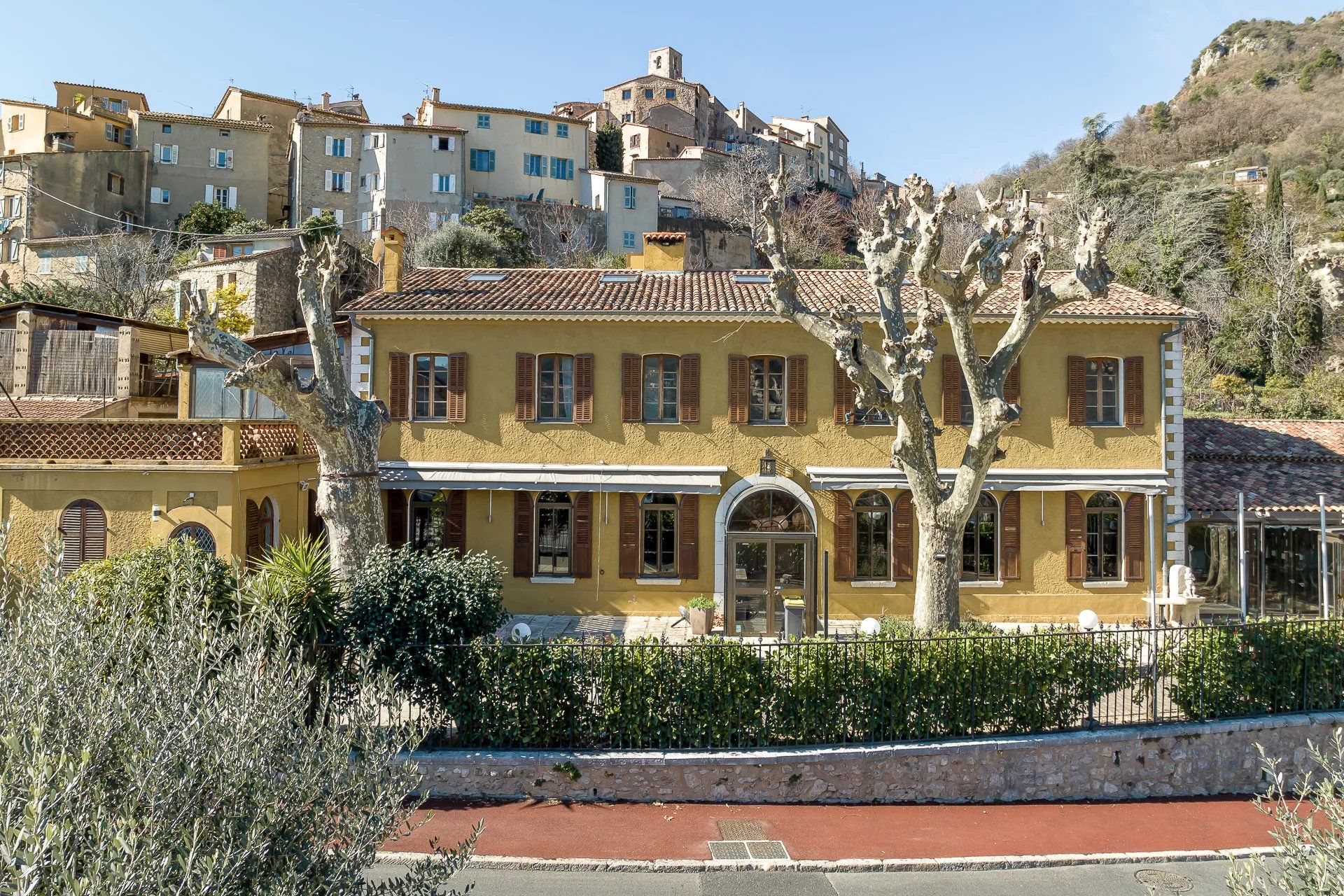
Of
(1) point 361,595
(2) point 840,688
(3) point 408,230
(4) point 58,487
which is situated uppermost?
(3) point 408,230

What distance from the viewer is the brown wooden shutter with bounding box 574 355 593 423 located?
20.1 m

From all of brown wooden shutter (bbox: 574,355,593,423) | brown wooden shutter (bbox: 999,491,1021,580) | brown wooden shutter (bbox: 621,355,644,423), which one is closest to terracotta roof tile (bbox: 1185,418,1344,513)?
brown wooden shutter (bbox: 999,491,1021,580)

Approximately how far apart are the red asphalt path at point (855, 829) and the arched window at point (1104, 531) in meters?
9.00

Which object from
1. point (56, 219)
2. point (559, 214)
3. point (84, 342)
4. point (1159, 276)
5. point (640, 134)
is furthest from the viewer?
point (640, 134)

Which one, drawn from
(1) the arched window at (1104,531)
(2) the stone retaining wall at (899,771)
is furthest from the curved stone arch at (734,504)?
(2) the stone retaining wall at (899,771)

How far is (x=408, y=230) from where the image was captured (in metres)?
51.8

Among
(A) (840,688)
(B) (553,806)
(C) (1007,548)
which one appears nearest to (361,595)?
(B) (553,806)

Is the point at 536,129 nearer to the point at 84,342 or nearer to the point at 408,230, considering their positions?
the point at 408,230

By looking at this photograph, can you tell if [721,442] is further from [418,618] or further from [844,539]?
[418,618]

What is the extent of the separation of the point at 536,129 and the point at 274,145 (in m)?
17.9

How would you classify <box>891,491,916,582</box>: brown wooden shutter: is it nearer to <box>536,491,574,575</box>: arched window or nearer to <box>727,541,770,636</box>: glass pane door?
<box>727,541,770,636</box>: glass pane door

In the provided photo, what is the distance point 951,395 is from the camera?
2005cm

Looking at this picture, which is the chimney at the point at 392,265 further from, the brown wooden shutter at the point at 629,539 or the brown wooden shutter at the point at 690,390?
A: the brown wooden shutter at the point at 629,539

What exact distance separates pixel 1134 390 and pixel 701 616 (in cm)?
1119
